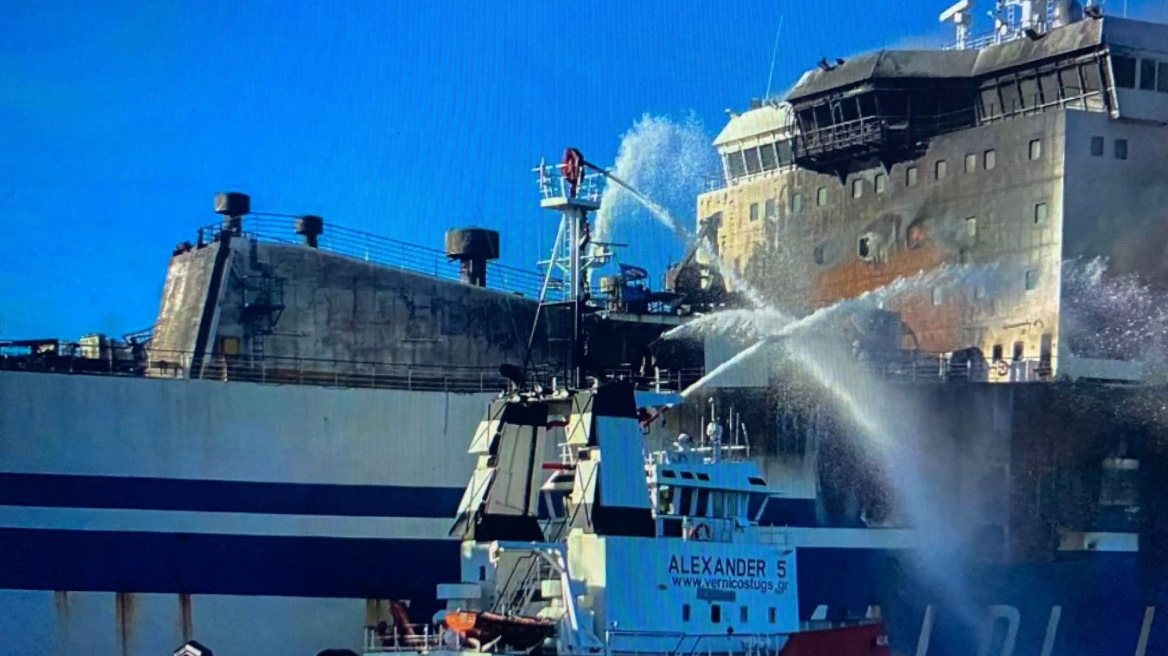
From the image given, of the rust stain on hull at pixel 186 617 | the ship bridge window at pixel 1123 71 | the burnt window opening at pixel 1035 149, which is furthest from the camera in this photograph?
the ship bridge window at pixel 1123 71

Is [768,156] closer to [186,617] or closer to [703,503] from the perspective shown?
[703,503]

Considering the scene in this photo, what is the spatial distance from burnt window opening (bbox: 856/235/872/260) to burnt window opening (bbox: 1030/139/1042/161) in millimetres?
5024

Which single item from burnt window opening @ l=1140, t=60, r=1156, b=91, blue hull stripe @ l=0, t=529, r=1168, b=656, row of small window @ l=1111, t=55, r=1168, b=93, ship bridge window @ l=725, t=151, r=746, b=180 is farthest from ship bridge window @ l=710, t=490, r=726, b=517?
ship bridge window @ l=725, t=151, r=746, b=180

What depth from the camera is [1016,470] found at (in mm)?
33844

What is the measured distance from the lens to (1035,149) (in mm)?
36062

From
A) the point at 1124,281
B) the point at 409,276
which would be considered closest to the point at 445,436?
the point at 409,276

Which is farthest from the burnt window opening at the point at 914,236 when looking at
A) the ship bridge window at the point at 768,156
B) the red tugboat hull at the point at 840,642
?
the red tugboat hull at the point at 840,642

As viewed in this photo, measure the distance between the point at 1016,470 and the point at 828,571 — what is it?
4.46m

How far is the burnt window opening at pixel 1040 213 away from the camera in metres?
35.8

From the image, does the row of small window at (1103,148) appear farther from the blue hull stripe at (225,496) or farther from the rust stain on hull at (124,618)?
the rust stain on hull at (124,618)

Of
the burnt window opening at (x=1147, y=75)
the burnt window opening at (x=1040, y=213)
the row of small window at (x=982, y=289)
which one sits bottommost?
the row of small window at (x=982, y=289)

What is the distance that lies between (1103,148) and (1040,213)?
2.00 meters

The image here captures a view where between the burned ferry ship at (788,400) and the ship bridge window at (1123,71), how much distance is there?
109 mm

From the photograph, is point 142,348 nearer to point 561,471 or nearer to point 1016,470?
point 561,471
